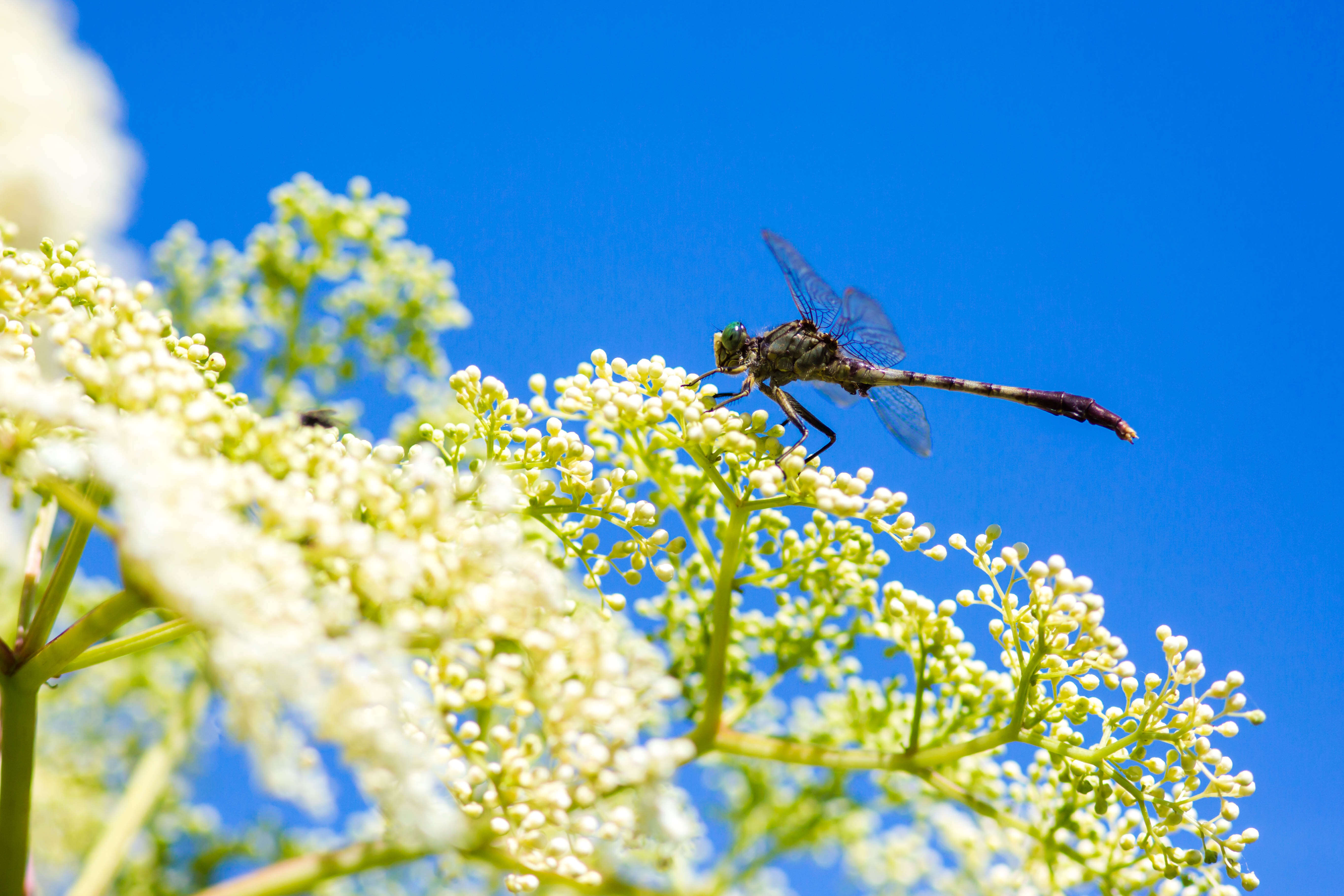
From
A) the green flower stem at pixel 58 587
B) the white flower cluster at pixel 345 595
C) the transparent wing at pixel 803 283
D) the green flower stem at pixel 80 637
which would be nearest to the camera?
the white flower cluster at pixel 345 595

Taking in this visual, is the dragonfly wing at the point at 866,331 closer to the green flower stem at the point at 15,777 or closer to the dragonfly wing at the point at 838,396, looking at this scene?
the dragonfly wing at the point at 838,396

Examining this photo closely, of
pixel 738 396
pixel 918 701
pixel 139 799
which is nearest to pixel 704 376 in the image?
pixel 738 396

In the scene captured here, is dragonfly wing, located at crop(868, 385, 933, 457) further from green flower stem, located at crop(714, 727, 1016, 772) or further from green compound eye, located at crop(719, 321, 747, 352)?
green flower stem, located at crop(714, 727, 1016, 772)

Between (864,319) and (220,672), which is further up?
(864,319)

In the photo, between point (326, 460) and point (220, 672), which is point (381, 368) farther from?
point (220, 672)

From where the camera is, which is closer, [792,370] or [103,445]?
[103,445]

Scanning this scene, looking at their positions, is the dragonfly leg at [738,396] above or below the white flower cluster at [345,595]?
above

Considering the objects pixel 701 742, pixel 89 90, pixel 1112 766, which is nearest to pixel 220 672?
pixel 701 742

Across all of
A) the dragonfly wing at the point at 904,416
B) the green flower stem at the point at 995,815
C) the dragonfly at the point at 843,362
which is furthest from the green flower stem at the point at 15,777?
the dragonfly wing at the point at 904,416

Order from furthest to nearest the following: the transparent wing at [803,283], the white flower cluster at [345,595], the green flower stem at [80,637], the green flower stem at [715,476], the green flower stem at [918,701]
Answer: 1. the transparent wing at [803,283]
2. the green flower stem at [918,701]
3. the green flower stem at [715,476]
4. the green flower stem at [80,637]
5. the white flower cluster at [345,595]
